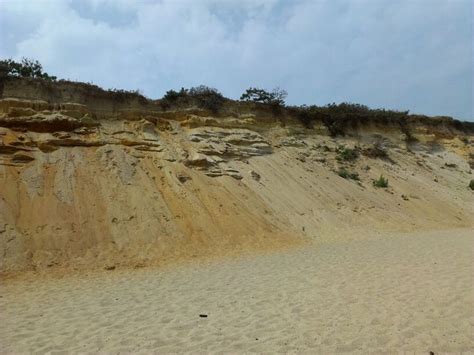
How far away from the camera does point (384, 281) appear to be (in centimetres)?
805

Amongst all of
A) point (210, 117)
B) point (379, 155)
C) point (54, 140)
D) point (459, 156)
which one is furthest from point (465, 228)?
point (54, 140)

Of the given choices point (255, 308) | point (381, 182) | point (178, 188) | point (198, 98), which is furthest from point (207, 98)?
point (255, 308)

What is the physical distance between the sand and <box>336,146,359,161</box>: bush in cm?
1084

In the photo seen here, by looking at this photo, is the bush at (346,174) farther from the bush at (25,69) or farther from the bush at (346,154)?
the bush at (25,69)

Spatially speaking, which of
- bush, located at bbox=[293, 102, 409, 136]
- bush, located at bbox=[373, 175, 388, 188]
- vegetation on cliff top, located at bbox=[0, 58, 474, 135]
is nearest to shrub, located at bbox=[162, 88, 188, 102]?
vegetation on cliff top, located at bbox=[0, 58, 474, 135]

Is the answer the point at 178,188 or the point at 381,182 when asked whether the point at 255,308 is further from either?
the point at 381,182

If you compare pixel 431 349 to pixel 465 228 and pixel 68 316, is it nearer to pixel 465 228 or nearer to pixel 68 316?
pixel 68 316

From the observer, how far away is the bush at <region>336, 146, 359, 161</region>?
2134 cm

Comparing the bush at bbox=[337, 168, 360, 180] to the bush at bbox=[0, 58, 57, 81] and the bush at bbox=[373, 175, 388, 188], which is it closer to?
the bush at bbox=[373, 175, 388, 188]

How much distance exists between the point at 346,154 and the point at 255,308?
16.0 m

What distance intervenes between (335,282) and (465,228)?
12.3 m

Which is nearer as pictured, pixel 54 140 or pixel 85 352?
pixel 85 352

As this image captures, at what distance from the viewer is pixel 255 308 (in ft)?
21.8

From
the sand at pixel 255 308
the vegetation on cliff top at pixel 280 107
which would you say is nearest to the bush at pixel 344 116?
the vegetation on cliff top at pixel 280 107
